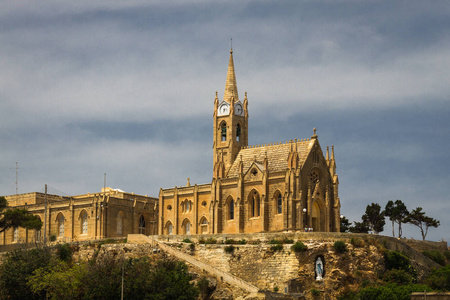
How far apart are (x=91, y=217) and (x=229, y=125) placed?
2005 centimetres

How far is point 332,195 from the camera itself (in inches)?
3920

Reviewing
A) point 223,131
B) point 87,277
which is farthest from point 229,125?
point 87,277

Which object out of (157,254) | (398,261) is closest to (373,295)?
(398,261)

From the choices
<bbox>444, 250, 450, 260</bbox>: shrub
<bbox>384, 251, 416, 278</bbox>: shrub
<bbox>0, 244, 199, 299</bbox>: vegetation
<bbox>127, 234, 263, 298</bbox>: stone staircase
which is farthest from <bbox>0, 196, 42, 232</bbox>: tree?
<bbox>444, 250, 450, 260</bbox>: shrub

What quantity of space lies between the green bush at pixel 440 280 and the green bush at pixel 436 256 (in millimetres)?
6439

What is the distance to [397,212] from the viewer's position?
357 feet

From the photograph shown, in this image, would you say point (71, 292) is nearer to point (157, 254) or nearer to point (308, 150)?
point (157, 254)

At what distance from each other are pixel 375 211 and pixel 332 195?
39.9 ft

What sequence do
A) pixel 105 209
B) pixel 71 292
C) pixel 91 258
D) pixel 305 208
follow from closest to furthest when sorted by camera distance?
pixel 71 292, pixel 91 258, pixel 305 208, pixel 105 209

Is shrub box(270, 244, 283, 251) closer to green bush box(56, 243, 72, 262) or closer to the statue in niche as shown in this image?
the statue in niche

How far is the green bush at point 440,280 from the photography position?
80.4 m

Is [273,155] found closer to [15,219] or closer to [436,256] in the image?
[436,256]

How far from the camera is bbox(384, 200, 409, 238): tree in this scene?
357 feet

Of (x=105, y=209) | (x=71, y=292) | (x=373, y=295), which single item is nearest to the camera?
(x=373, y=295)
